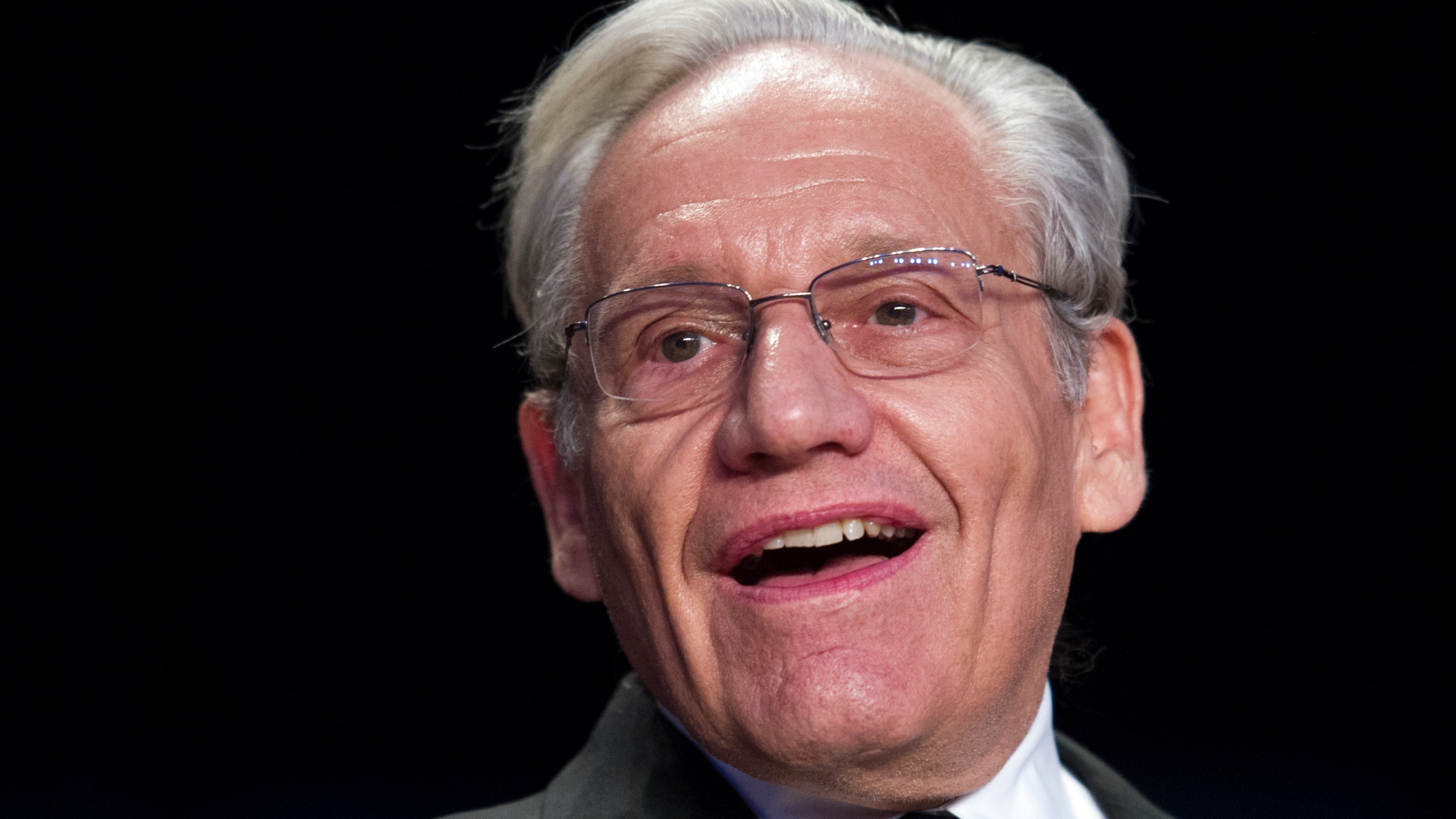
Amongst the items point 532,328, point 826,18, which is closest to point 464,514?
point 532,328

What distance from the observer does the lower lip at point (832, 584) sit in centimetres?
160

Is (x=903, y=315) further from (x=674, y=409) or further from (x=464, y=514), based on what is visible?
(x=464, y=514)

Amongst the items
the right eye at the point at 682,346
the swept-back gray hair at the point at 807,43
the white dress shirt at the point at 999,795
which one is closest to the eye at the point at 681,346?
the right eye at the point at 682,346


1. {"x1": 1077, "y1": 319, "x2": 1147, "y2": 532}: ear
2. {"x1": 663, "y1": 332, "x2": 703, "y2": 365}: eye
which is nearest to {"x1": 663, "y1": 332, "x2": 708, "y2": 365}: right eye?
{"x1": 663, "y1": 332, "x2": 703, "y2": 365}: eye

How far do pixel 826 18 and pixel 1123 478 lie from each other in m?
0.91

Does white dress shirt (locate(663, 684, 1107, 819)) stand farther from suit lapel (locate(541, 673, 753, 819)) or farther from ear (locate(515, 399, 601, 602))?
ear (locate(515, 399, 601, 602))

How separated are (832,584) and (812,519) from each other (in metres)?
0.09

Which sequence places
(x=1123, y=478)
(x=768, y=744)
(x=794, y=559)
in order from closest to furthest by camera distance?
(x=768, y=744) → (x=794, y=559) → (x=1123, y=478)

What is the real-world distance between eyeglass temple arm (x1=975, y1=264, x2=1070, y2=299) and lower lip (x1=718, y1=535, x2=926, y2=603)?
0.45 meters

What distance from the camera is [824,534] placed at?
1.65 metres

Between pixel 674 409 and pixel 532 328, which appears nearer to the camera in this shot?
pixel 674 409

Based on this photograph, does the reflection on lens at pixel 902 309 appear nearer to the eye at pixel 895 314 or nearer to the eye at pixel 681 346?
the eye at pixel 895 314

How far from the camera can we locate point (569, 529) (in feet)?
7.00

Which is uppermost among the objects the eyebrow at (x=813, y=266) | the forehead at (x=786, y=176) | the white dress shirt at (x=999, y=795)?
the forehead at (x=786, y=176)
